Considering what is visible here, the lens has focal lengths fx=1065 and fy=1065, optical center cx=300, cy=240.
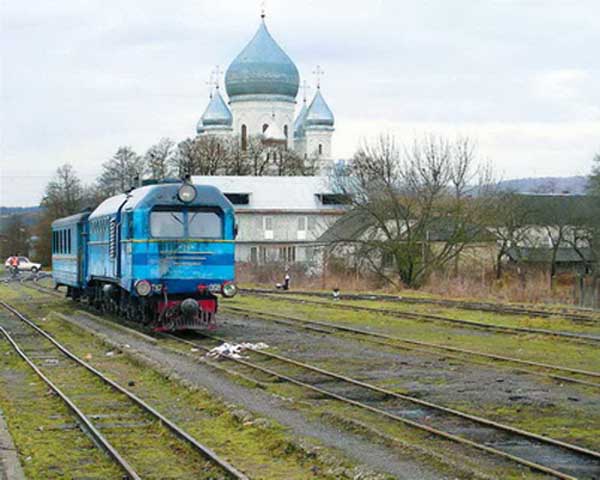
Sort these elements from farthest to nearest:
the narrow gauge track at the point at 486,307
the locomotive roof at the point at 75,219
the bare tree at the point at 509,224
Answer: the bare tree at the point at 509,224, the locomotive roof at the point at 75,219, the narrow gauge track at the point at 486,307

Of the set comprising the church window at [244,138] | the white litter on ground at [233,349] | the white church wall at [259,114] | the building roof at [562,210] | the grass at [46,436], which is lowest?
the grass at [46,436]

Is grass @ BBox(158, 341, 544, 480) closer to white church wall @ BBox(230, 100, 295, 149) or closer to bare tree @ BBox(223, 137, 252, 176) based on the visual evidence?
bare tree @ BBox(223, 137, 252, 176)

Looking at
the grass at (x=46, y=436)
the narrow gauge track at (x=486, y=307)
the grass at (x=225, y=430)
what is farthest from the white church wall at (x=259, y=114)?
the grass at (x=46, y=436)

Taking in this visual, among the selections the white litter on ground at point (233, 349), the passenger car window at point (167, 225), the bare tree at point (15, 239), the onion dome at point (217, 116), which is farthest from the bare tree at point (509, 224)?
the bare tree at point (15, 239)

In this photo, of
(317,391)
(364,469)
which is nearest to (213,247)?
(317,391)

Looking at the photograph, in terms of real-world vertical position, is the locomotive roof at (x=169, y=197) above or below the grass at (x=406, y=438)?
above

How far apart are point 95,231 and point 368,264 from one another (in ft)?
74.8

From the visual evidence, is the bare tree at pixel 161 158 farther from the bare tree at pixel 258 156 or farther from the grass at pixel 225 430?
the grass at pixel 225 430

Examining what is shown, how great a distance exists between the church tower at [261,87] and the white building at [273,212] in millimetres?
24647

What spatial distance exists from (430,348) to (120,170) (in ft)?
290

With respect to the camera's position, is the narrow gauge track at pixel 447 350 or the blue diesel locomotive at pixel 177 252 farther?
the blue diesel locomotive at pixel 177 252

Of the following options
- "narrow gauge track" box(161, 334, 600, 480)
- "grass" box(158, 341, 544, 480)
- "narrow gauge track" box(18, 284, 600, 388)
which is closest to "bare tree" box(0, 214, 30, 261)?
"narrow gauge track" box(18, 284, 600, 388)

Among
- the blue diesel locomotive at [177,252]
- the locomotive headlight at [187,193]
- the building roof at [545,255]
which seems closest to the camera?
the blue diesel locomotive at [177,252]

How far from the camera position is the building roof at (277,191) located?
87.0m
